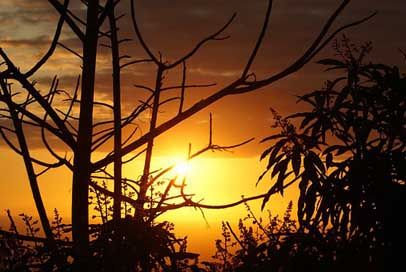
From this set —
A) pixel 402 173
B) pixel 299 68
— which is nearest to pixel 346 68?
pixel 402 173

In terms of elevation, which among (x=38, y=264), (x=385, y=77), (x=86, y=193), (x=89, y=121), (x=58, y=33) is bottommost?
(x=38, y=264)

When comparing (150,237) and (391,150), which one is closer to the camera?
(150,237)

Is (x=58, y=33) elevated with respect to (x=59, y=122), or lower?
elevated

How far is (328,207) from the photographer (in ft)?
14.7

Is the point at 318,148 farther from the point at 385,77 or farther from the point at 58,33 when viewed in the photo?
the point at 58,33

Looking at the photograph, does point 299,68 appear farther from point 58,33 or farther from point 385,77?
point 385,77

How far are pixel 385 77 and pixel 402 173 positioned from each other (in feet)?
2.69

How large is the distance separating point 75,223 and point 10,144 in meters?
0.55

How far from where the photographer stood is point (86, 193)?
2586 mm

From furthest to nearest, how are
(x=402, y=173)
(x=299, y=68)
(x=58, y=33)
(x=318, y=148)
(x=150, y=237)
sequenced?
(x=318, y=148)
(x=402, y=173)
(x=150, y=237)
(x=58, y=33)
(x=299, y=68)

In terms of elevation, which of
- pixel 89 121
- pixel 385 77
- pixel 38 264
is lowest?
pixel 38 264

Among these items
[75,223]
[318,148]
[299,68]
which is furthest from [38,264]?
[318,148]

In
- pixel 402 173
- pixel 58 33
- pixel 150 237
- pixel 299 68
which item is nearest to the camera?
pixel 299 68

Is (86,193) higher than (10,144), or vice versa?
(10,144)
